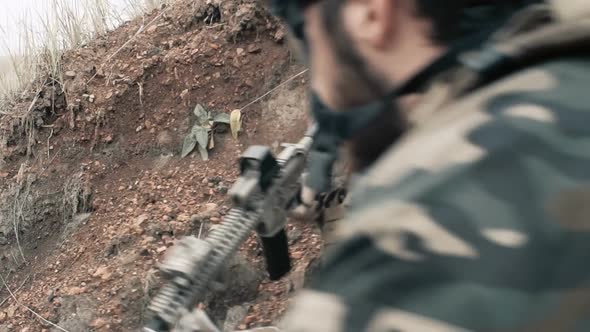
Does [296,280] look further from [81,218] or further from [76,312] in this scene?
[81,218]

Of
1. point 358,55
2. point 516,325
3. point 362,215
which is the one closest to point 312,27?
point 358,55

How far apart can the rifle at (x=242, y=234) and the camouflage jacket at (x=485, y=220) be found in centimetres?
67

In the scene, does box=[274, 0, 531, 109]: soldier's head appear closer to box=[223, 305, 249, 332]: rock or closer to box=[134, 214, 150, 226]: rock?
box=[223, 305, 249, 332]: rock

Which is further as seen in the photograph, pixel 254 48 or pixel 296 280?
pixel 254 48

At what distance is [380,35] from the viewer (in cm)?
88

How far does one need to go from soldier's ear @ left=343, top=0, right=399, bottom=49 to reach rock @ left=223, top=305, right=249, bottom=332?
167 cm

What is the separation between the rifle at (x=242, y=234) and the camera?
1435 millimetres

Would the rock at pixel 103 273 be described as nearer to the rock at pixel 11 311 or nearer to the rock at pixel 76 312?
the rock at pixel 76 312

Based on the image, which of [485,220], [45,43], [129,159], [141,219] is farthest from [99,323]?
[485,220]

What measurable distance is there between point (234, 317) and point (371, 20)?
1732 mm

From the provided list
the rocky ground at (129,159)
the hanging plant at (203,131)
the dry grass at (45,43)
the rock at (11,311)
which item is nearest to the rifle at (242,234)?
the rocky ground at (129,159)

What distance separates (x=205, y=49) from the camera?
3201 millimetres

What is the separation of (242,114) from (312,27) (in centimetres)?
213

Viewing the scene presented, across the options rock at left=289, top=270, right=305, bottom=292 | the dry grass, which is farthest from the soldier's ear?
the dry grass
